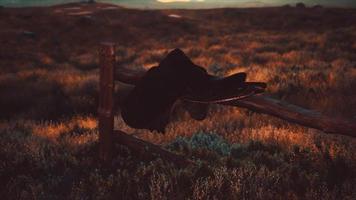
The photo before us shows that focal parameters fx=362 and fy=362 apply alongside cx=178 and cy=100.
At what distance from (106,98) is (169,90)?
1247 millimetres

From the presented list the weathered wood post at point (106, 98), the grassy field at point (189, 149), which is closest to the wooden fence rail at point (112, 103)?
the weathered wood post at point (106, 98)

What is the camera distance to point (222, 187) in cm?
409

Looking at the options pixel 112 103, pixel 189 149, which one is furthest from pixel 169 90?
pixel 189 149

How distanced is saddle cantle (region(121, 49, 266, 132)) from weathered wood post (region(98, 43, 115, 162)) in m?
0.71

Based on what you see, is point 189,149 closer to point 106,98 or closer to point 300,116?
point 106,98

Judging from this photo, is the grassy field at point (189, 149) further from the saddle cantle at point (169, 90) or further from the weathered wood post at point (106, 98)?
the saddle cantle at point (169, 90)

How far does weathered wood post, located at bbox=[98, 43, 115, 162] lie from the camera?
4348mm

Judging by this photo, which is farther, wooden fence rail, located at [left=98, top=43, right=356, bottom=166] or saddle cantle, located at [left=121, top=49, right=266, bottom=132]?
wooden fence rail, located at [left=98, top=43, right=356, bottom=166]

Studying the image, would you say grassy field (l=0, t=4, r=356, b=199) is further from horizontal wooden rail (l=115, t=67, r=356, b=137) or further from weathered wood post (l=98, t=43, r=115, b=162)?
horizontal wooden rail (l=115, t=67, r=356, b=137)

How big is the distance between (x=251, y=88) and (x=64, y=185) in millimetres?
2572

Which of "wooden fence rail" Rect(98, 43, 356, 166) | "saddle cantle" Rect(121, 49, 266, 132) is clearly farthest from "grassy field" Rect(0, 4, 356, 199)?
"saddle cantle" Rect(121, 49, 266, 132)

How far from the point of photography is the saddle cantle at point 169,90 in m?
3.27

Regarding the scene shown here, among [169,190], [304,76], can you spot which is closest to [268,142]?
[169,190]

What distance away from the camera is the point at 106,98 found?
176 inches
